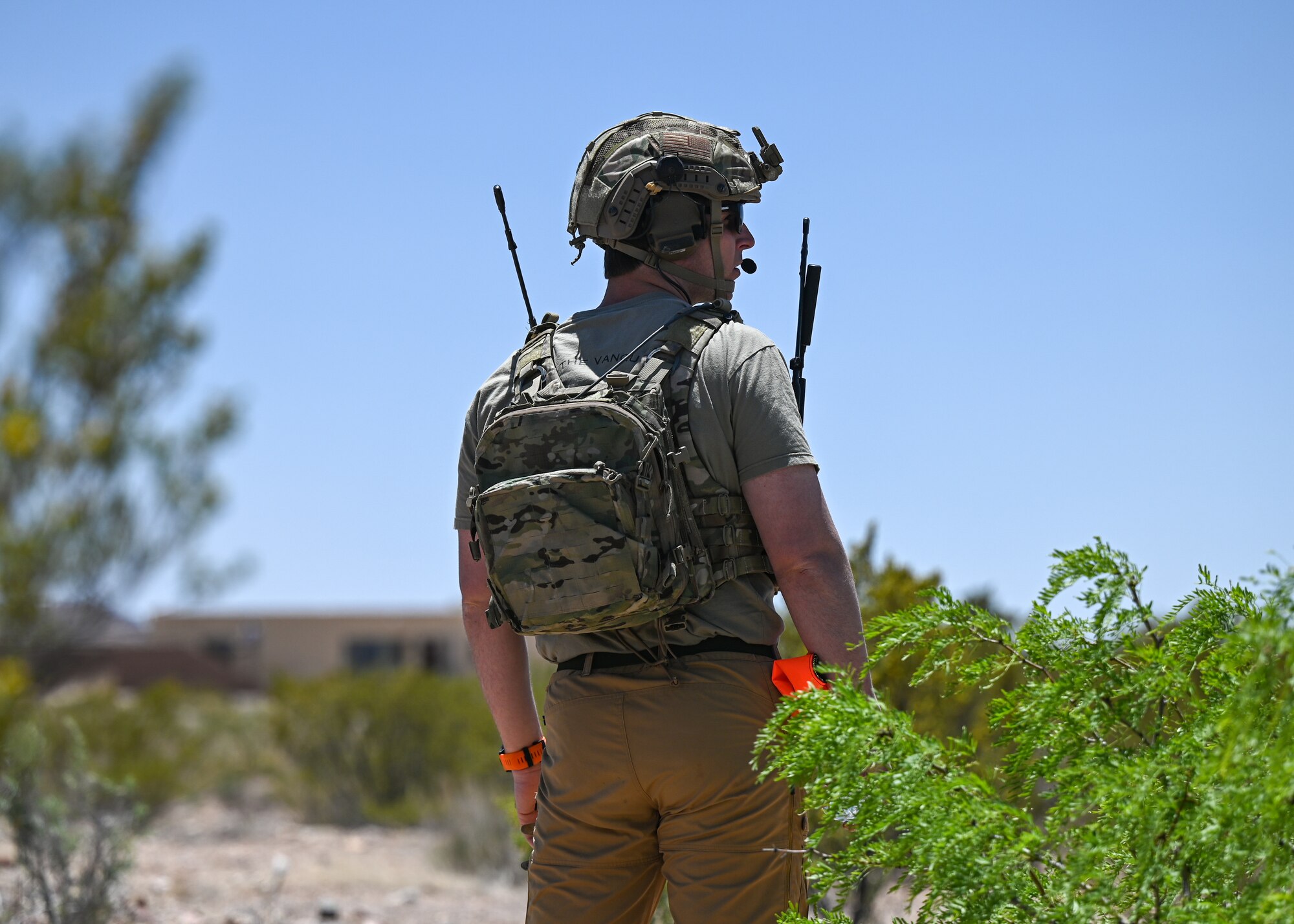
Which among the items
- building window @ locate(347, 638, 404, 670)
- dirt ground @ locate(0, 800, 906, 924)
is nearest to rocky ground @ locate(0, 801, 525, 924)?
dirt ground @ locate(0, 800, 906, 924)

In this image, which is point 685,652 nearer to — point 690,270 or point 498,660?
point 498,660

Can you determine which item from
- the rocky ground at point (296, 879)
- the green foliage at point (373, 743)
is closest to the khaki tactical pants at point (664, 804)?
the rocky ground at point (296, 879)

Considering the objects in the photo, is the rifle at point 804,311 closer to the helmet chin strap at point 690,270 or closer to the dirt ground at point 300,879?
the helmet chin strap at point 690,270

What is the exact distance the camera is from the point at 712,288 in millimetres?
2695

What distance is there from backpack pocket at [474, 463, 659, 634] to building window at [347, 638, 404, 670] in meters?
41.4

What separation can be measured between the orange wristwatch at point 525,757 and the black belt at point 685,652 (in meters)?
0.42

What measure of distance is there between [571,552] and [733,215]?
815mm

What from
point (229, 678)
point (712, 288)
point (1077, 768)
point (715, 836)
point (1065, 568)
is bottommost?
point (229, 678)

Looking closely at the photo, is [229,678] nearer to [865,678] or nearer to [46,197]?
[46,197]

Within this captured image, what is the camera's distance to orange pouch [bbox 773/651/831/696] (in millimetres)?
2252

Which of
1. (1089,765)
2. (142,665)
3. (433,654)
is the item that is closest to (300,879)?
(1089,765)

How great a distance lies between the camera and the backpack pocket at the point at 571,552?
7.50ft

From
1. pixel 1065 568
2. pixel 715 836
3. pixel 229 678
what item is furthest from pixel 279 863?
pixel 229 678

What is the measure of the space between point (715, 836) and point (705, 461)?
0.65 m
